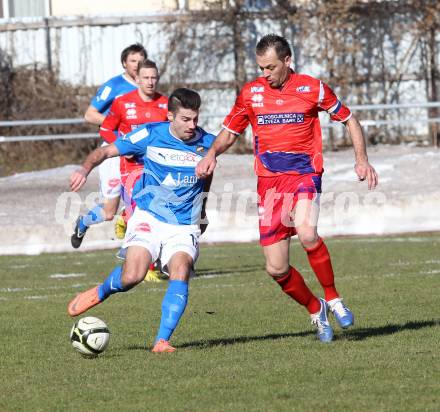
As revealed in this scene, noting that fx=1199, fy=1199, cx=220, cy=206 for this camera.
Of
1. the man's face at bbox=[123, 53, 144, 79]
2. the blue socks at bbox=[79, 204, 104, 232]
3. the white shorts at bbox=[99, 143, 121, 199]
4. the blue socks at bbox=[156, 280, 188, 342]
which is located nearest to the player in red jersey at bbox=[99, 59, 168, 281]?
the man's face at bbox=[123, 53, 144, 79]

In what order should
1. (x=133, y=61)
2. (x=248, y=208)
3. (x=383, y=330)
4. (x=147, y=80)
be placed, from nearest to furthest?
(x=383, y=330) → (x=147, y=80) → (x=133, y=61) → (x=248, y=208)

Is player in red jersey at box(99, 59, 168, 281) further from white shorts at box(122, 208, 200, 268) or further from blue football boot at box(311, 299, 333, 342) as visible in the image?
blue football boot at box(311, 299, 333, 342)

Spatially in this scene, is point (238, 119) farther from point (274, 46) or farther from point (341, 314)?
point (341, 314)

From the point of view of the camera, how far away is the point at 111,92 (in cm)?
1216

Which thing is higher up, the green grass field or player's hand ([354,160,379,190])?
player's hand ([354,160,379,190])

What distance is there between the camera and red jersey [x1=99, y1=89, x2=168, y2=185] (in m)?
11.5

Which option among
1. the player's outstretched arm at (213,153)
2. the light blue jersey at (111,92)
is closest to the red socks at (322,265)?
the player's outstretched arm at (213,153)

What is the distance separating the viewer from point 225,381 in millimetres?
6168

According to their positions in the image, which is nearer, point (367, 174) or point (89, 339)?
point (89, 339)

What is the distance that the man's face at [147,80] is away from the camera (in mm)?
11195

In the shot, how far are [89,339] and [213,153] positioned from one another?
1399 millimetres

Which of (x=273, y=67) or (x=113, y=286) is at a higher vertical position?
(x=273, y=67)

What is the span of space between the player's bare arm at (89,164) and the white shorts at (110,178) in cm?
432

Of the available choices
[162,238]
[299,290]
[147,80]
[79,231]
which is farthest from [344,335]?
[79,231]
